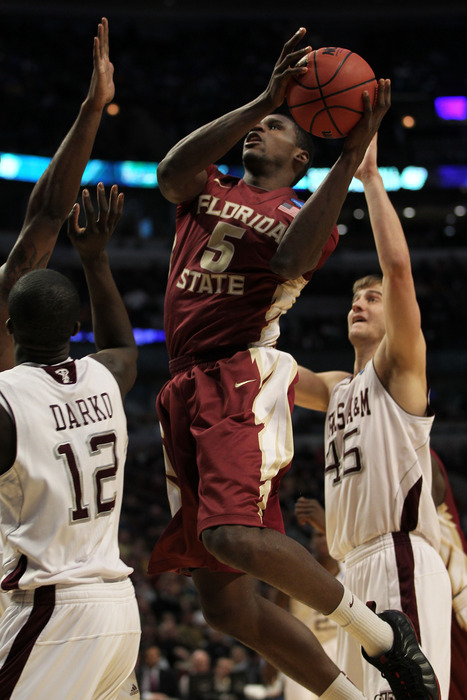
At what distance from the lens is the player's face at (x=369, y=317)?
5051 millimetres

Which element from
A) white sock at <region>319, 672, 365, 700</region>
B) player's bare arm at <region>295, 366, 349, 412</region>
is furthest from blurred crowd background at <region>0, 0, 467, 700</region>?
white sock at <region>319, 672, 365, 700</region>

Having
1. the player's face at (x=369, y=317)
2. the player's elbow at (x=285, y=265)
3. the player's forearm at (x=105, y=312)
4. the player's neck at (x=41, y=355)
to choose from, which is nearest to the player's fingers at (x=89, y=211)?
the player's forearm at (x=105, y=312)

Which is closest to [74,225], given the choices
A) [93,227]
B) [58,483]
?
[93,227]

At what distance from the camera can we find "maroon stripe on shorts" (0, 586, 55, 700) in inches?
110

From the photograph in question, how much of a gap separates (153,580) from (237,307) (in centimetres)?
1126

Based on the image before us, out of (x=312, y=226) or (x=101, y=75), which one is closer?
(x=312, y=226)

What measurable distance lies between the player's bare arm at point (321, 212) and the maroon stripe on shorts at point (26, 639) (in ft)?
5.69

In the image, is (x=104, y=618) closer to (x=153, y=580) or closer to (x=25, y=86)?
(x=153, y=580)

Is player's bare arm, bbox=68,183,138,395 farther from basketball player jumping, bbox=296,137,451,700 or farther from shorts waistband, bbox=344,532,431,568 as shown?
shorts waistband, bbox=344,532,431,568

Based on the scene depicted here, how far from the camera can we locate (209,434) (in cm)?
363

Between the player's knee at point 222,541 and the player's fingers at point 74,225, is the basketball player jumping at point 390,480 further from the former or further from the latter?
the player's fingers at point 74,225

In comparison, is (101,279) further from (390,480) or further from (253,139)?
(390,480)

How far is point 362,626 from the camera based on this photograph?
138 inches

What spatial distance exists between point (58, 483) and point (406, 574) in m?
2.12
